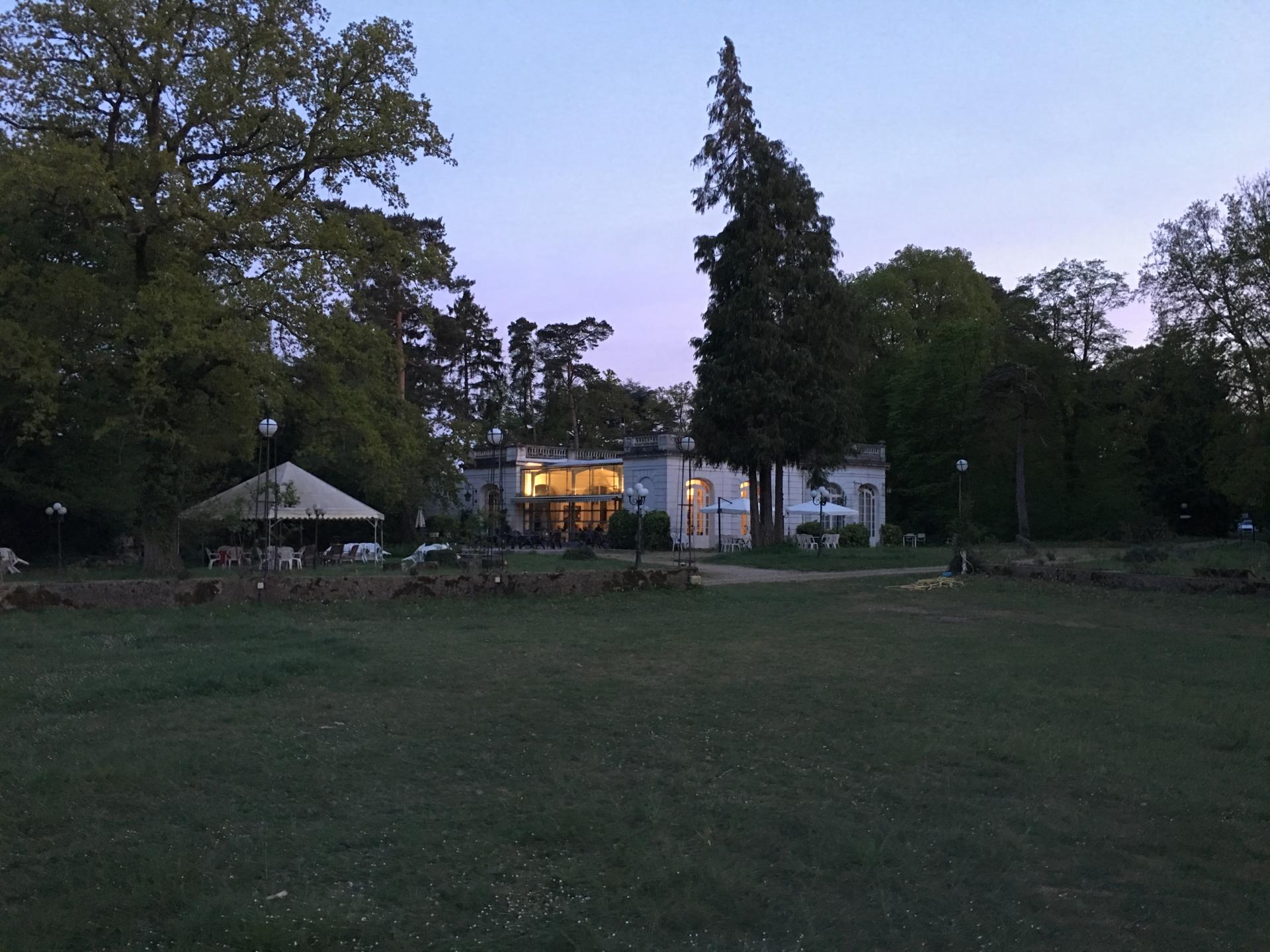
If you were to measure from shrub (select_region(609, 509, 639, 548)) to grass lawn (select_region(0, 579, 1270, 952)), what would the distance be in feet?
89.9

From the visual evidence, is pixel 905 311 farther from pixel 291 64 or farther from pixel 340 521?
pixel 291 64

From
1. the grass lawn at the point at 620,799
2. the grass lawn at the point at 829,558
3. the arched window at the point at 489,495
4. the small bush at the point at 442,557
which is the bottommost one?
the grass lawn at the point at 620,799

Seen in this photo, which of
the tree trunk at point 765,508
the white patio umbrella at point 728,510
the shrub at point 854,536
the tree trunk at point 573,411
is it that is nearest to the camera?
the tree trunk at point 765,508

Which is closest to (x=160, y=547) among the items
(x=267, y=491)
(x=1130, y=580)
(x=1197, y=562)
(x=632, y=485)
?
(x=267, y=491)

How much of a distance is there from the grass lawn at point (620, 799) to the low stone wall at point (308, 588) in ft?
7.86

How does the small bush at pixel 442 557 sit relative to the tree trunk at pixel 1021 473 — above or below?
below

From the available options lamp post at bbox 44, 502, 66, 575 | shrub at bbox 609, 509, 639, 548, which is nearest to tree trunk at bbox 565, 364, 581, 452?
shrub at bbox 609, 509, 639, 548

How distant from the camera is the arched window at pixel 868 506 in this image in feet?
148

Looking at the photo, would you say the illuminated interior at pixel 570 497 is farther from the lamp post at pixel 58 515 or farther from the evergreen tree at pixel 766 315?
the lamp post at pixel 58 515

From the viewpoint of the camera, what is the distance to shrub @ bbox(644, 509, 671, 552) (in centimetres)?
3800

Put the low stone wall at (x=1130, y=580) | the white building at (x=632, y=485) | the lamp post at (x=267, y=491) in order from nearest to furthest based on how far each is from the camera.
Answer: the low stone wall at (x=1130, y=580)
the lamp post at (x=267, y=491)
the white building at (x=632, y=485)

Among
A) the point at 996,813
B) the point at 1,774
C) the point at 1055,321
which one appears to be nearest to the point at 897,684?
the point at 996,813

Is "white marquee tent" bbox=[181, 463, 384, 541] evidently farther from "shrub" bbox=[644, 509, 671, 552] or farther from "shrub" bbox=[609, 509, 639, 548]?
"shrub" bbox=[644, 509, 671, 552]

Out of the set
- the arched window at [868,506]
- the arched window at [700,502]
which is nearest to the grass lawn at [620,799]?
the arched window at [700,502]
